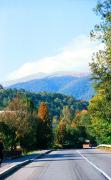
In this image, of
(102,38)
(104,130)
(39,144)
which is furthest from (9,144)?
(39,144)

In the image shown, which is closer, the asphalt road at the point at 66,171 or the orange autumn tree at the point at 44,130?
the asphalt road at the point at 66,171

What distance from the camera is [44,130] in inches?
5246

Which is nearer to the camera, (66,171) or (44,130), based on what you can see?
(66,171)

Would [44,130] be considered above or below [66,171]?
above

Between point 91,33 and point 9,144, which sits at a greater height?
point 91,33

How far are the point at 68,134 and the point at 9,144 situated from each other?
→ 105257mm

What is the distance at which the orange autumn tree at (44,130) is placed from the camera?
128 meters

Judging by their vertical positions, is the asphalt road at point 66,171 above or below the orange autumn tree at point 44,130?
below

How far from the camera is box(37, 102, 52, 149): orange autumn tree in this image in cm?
12775

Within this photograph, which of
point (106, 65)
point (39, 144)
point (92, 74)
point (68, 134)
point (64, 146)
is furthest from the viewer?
point (68, 134)

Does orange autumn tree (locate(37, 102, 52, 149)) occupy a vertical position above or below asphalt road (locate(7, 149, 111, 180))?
above

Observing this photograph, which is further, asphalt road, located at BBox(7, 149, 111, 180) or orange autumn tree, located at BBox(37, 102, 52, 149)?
orange autumn tree, located at BBox(37, 102, 52, 149)

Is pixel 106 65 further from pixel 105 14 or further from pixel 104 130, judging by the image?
pixel 104 130

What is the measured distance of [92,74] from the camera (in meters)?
60.4
